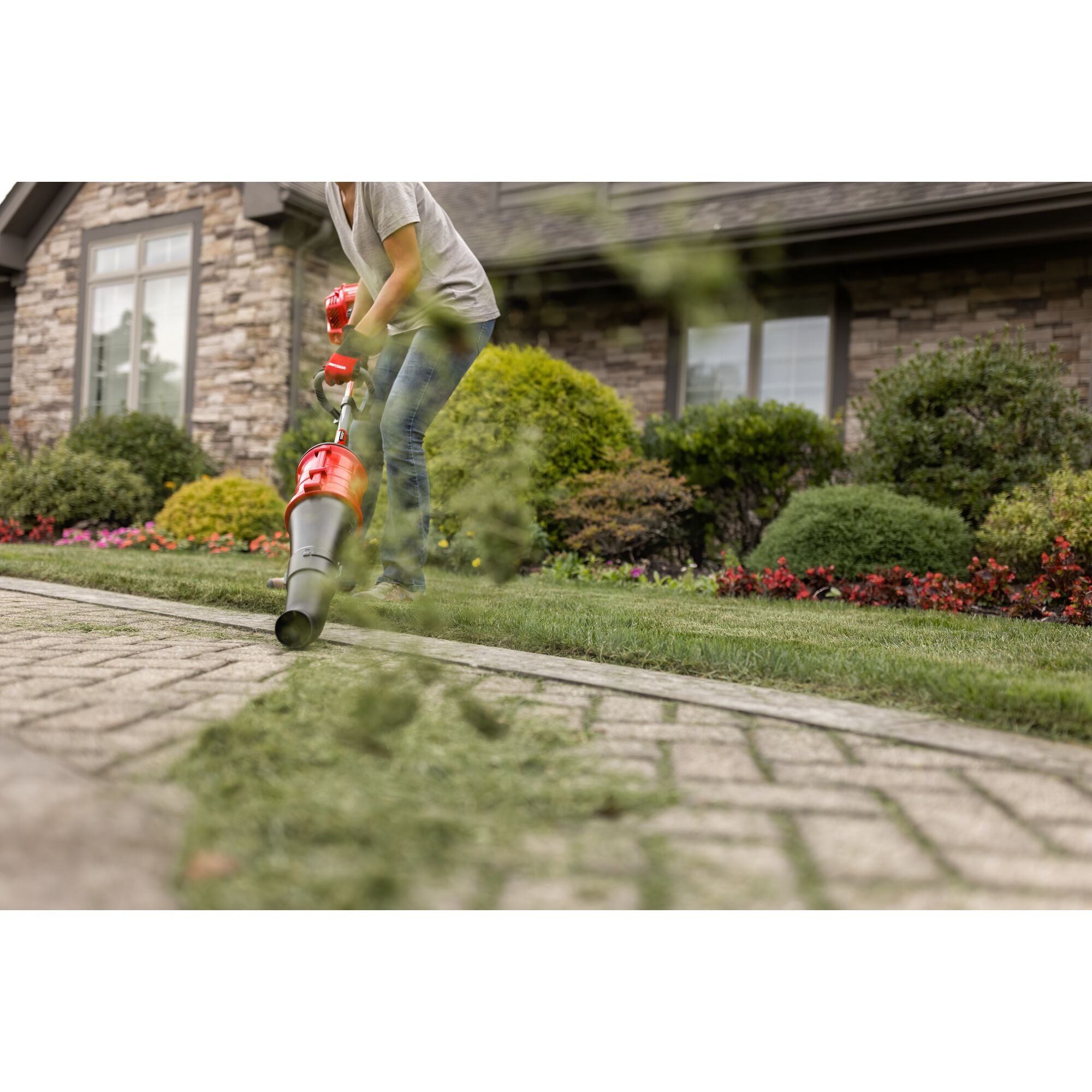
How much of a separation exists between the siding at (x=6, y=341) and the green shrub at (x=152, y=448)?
2.18m

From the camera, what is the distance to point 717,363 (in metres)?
7.93

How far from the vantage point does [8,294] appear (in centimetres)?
980

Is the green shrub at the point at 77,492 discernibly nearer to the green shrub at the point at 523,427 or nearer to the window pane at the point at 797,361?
the green shrub at the point at 523,427

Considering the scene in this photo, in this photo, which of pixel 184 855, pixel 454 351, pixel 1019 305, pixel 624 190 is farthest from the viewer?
pixel 624 190

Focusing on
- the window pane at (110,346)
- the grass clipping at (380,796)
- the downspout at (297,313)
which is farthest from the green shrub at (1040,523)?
the window pane at (110,346)

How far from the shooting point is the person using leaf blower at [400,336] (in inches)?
110

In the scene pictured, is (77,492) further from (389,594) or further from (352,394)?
(352,394)

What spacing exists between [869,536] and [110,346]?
7542mm

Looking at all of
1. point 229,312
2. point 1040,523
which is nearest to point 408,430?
point 1040,523

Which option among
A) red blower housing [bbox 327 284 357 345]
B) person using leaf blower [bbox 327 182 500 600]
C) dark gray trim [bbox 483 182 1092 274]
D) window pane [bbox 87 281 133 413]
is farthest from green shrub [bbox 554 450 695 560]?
window pane [bbox 87 281 133 413]

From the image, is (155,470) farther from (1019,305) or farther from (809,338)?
(1019,305)

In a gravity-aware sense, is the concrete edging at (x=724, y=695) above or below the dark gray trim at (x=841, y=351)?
below

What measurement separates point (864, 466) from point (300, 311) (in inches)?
188
